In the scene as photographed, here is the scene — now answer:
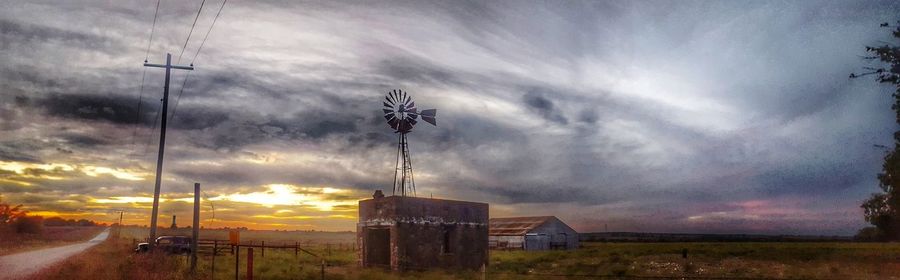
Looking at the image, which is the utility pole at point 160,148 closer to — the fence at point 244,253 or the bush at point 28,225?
the fence at point 244,253

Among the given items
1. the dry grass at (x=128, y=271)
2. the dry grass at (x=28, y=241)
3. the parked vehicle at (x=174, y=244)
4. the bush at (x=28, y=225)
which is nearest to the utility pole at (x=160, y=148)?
the dry grass at (x=128, y=271)

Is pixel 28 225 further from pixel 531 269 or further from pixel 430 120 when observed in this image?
pixel 531 269

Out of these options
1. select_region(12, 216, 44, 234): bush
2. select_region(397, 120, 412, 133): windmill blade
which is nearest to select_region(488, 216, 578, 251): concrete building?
select_region(397, 120, 412, 133): windmill blade

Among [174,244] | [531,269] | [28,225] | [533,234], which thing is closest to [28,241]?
[28,225]

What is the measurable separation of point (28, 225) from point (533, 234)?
7474 cm

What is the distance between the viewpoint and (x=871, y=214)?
53906 millimetres

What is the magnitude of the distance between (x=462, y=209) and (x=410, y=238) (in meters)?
5.13

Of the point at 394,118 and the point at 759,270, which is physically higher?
the point at 394,118

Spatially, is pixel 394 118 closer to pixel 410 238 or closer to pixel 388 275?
pixel 410 238

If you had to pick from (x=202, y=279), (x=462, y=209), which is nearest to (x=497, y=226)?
(x=462, y=209)

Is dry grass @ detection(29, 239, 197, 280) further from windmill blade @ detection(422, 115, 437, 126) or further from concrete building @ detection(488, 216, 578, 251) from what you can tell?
concrete building @ detection(488, 216, 578, 251)

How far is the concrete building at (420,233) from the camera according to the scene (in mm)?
30484

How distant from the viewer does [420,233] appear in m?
31.2

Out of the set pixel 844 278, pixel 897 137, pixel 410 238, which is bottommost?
pixel 844 278
